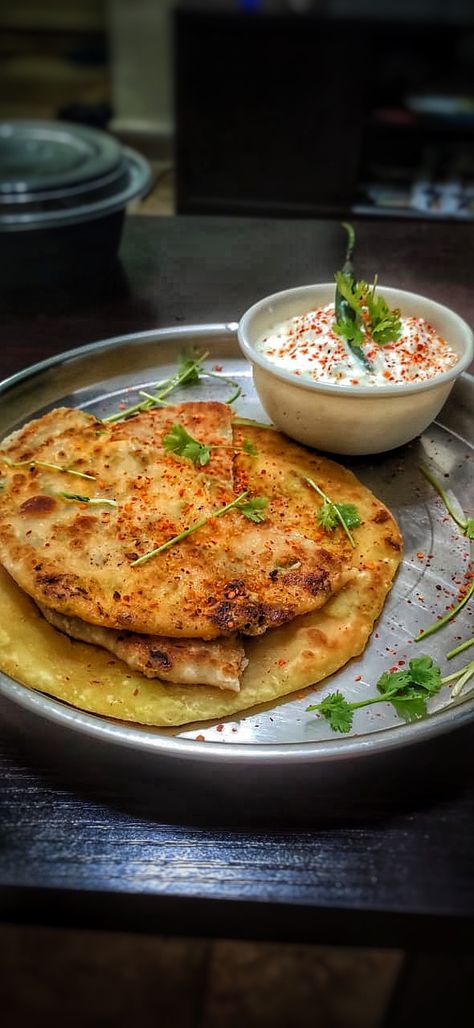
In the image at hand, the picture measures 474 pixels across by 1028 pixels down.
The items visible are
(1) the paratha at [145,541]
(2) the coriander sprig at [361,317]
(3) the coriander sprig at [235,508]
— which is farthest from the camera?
(2) the coriander sprig at [361,317]

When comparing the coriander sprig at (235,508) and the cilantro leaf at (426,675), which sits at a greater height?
the coriander sprig at (235,508)

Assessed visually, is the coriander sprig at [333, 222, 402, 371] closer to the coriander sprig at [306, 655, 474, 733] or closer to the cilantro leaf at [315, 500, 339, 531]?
the cilantro leaf at [315, 500, 339, 531]

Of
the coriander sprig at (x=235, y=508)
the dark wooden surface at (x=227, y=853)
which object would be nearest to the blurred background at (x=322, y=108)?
the coriander sprig at (x=235, y=508)

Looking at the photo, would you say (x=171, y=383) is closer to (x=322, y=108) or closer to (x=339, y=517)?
(x=339, y=517)

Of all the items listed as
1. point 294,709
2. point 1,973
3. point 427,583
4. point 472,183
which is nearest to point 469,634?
point 427,583

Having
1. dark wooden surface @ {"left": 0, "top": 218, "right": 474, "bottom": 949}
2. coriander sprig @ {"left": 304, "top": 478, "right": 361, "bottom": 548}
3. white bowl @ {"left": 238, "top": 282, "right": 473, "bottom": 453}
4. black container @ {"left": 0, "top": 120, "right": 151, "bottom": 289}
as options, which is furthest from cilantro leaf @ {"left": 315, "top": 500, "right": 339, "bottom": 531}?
black container @ {"left": 0, "top": 120, "right": 151, "bottom": 289}

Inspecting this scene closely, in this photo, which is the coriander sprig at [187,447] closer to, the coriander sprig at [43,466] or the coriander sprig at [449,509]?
the coriander sprig at [43,466]

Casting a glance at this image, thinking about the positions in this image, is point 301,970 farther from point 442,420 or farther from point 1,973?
point 442,420
